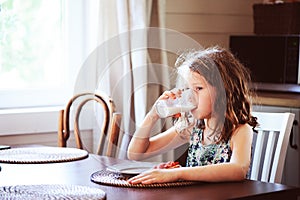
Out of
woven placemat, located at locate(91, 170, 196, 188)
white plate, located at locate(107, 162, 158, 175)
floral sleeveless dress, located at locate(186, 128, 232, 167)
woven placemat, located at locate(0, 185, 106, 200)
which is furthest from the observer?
floral sleeveless dress, located at locate(186, 128, 232, 167)

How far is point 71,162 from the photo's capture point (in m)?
2.23

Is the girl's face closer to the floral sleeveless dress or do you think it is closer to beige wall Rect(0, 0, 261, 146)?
the floral sleeveless dress

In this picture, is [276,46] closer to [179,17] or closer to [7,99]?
[179,17]

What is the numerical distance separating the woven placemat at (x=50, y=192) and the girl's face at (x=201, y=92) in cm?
46

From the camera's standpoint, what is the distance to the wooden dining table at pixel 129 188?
1733 mm

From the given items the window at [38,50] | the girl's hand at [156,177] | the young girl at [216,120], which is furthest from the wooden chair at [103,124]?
the girl's hand at [156,177]

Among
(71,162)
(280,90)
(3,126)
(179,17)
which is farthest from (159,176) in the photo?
(179,17)

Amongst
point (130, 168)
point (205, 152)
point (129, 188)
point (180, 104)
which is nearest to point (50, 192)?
point (129, 188)

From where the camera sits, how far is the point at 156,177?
186 cm

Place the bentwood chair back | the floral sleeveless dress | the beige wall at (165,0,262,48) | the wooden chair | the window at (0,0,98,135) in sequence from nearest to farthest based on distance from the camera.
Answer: the floral sleeveless dress → the bentwood chair back → the wooden chair → the window at (0,0,98,135) → the beige wall at (165,0,262,48)

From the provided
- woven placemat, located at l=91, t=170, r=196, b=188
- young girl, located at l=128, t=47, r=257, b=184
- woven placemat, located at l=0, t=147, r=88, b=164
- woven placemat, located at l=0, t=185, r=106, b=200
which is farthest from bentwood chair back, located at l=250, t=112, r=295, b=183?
woven placemat, located at l=0, t=185, r=106, b=200

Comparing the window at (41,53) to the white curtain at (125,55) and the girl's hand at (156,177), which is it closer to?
the white curtain at (125,55)

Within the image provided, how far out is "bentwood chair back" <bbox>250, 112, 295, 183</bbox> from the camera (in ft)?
7.30

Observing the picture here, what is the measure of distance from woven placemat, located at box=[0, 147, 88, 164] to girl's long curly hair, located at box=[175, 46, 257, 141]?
1.69 ft
